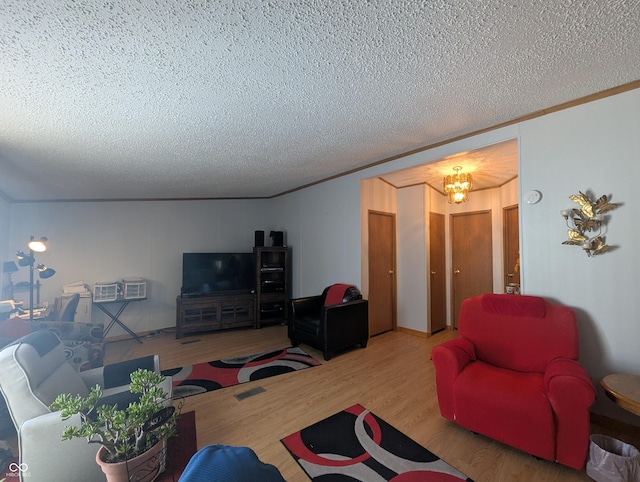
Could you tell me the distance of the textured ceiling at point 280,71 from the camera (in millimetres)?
1264

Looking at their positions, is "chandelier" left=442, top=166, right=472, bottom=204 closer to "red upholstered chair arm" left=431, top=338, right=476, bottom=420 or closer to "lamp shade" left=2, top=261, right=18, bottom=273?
"red upholstered chair arm" left=431, top=338, right=476, bottom=420

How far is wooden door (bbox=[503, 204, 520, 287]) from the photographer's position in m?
4.16

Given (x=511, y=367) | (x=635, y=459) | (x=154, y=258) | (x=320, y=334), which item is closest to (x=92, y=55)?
(x=320, y=334)

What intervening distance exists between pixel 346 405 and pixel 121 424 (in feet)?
5.83

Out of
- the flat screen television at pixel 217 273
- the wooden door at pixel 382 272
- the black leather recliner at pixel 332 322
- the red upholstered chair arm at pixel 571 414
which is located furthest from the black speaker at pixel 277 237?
the red upholstered chair arm at pixel 571 414

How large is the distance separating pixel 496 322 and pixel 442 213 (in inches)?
114

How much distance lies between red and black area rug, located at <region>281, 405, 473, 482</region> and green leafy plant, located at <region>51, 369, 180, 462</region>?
0.97 meters

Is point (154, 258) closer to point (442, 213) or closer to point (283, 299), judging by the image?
point (283, 299)

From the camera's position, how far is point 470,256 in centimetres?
473

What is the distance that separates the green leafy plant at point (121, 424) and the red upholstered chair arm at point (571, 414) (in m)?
2.23

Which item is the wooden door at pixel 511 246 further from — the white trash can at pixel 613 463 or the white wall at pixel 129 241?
the white wall at pixel 129 241

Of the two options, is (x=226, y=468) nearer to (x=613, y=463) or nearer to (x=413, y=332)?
(x=613, y=463)

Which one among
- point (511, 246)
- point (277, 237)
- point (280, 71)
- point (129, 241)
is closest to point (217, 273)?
point (277, 237)

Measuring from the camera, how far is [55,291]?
4262mm
